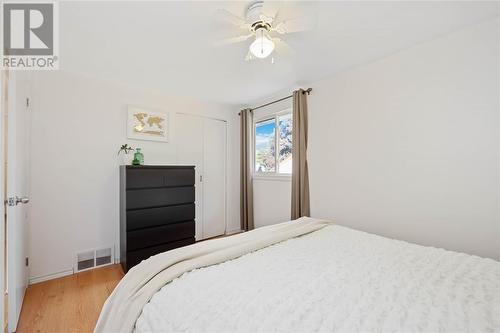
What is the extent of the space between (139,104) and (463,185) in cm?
365

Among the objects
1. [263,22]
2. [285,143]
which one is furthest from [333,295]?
[285,143]

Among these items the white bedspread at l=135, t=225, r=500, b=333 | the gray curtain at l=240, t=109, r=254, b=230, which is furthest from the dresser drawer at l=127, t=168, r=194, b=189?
the white bedspread at l=135, t=225, r=500, b=333

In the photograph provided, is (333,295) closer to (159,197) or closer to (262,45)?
(262,45)

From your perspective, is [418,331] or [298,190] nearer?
[418,331]

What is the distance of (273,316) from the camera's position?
797 millimetres

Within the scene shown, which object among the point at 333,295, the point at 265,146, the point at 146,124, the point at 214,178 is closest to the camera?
the point at 333,295

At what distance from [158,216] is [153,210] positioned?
10 cm

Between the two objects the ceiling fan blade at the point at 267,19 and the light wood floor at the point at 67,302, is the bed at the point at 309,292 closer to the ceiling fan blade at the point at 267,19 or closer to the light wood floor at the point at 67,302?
the light wood floor at the point at 67,302

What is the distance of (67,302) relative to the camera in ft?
6.39

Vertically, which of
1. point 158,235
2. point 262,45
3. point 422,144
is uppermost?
point 262,45

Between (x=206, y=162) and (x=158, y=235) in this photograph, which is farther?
(x=206, y=162)

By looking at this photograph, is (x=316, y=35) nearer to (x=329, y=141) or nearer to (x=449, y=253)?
(x=329, y=141)

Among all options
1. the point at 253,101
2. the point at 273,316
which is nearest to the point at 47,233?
the point at 273,316

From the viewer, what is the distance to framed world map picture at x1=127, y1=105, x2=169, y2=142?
9.65ft
